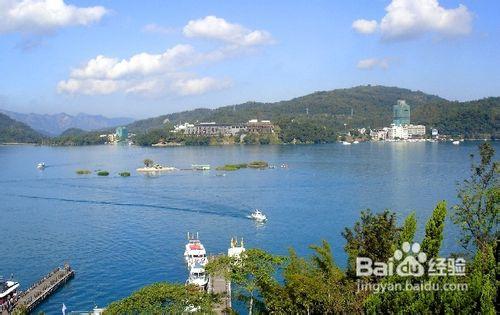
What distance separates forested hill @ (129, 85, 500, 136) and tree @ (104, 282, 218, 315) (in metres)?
92.8

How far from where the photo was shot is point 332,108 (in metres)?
139

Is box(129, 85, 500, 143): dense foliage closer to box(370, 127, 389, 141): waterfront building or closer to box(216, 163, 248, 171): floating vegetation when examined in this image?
box(370, 127, 389, 141): waterfront building

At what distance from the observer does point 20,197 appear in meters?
38.5

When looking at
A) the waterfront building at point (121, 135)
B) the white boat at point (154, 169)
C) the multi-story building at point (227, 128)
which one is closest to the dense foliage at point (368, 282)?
the white boat at point (154, 169)

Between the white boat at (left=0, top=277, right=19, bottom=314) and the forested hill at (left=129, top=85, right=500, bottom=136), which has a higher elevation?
the forested hill at (left=129, top=85, right=500, bottom=136)

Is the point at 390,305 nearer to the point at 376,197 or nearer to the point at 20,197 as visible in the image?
the point at 376,197

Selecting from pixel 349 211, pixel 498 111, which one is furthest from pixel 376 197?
pixel 498 111

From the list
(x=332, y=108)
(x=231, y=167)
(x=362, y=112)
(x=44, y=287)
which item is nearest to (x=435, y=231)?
(x=44, y=287)

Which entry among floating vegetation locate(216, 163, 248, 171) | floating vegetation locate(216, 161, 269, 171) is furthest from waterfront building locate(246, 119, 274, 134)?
floating vegetation locate(216, 163, 248, 171)

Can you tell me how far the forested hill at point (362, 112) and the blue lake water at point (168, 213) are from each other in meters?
53.8

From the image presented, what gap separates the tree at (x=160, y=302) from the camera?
33.1 ft

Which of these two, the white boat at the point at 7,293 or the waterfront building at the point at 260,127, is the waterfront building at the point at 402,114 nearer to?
the waterfront building at the point at 260,127

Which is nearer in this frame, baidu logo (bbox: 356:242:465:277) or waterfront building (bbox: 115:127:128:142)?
baidu logo (bbox: 356:242:465:277)

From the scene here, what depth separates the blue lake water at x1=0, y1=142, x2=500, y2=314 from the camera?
20797mm
